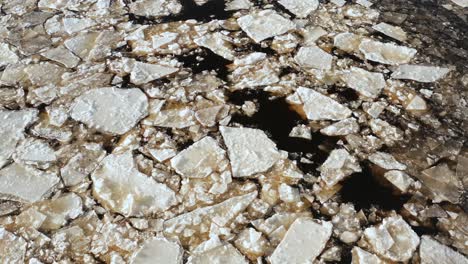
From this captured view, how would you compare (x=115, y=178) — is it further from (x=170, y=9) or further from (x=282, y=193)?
(x=170, y=9)

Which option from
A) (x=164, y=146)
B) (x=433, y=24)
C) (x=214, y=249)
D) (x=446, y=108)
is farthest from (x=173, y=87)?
(x=433, y=24)

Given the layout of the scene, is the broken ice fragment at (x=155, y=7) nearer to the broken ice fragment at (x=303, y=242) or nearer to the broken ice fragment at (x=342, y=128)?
the broken ice fragment at (x=342, y=128)

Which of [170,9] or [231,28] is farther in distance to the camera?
[170,9]

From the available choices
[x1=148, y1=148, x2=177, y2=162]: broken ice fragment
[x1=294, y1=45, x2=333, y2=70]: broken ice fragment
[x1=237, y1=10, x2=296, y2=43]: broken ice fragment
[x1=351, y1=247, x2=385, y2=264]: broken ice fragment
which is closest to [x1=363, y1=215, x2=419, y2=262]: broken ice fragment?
[x1=351, y1=247, x2=385, y2=264]: broken ice fragment

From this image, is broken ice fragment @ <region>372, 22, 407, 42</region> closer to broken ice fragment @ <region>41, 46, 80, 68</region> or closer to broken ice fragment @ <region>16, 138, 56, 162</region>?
broken ice fragment @ <region>41, 46, 80, 68</region>

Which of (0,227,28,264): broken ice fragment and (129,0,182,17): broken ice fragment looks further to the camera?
(129,0,182,17): broken ice fragment

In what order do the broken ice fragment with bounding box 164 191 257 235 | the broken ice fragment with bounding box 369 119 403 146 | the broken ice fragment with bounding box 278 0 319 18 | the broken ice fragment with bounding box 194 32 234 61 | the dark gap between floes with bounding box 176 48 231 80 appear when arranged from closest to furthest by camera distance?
the broken ice fragment with bounding box 164 191 257 235 < the broken ice fragment with bounding box 369 119 403 146 < the dark gap between floes with bounding box 176 48 231 80 < the broken ice fragment with bounding box 194 32 234 61 < the broken ice fragment with bounding box 278 0 319 18

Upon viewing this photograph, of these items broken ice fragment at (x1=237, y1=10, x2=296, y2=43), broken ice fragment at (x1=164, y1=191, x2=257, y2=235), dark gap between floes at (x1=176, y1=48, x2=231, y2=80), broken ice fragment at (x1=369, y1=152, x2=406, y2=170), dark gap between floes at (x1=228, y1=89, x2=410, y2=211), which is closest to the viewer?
broken ice fragment at (x1=164, y1=191, x2=257, y2=235)
